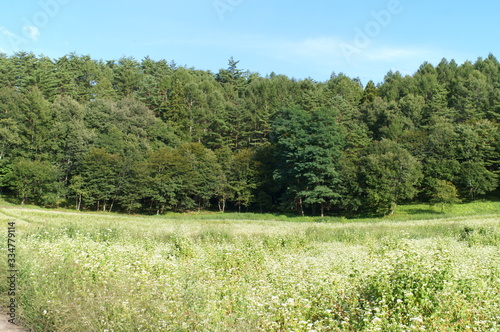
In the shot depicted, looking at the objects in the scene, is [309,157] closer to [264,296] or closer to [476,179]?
[476,179]

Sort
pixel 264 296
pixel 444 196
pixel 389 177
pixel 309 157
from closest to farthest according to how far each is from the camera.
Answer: pixel 264 296 < pixel 444 196 < pixel 389 177 < pixel 309 157

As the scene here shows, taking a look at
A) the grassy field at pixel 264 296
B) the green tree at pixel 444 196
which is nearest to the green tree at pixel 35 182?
the green tree at pixel 444 196

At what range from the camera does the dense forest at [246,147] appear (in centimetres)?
6250

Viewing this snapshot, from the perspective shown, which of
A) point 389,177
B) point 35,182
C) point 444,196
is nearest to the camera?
point 444,196

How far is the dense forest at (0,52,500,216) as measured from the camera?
62.5 m

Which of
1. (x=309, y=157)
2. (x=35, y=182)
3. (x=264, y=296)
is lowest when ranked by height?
(x=264, y=296)

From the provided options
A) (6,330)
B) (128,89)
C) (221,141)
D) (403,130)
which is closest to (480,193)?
(403,130)

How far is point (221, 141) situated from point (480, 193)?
49.4 m

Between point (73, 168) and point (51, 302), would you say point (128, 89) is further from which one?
point (51, 302)

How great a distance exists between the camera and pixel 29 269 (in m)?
9.15

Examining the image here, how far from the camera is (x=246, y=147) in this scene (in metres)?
85.7

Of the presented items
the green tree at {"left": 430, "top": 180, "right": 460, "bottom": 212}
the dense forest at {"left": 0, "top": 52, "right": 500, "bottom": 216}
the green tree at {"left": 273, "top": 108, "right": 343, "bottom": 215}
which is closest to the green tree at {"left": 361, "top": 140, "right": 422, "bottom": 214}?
the dense forest at {"left": 0, "top": 52, "right": 500, "bottom": 216}

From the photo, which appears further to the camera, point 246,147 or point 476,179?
point 246,147

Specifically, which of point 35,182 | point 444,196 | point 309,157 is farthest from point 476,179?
point 35,182
